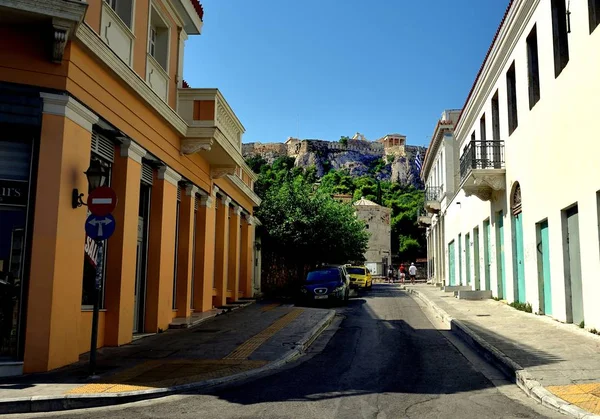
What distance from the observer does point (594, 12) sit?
10.8 m

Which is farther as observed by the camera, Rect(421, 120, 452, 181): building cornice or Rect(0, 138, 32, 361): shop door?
Rect(421, 120, 452, 181): building cornice

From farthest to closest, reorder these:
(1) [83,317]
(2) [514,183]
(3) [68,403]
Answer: (2) [514,183], (1) [83,317], (3) [68,403]

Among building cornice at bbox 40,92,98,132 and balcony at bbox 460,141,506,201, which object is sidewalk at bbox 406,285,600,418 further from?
building cornice at bbox 40,92,98,132

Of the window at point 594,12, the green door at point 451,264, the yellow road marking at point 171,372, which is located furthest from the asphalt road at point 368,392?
the green door at point 451,264

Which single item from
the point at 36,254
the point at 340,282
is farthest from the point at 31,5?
the point at 340,282

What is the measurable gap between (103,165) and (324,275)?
1327 centimetres

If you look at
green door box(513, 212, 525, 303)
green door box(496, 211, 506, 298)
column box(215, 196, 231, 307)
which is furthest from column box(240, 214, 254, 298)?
green door box(513, 212, 525, 303)

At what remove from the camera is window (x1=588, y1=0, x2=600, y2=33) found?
10719mm

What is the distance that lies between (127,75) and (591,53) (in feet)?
29.7

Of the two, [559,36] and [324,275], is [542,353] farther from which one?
[324,275]

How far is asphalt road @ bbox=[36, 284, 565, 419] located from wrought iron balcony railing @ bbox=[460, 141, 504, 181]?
9315mm

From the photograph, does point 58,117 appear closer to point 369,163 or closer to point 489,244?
point 489,244

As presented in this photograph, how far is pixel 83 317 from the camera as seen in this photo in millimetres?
9758

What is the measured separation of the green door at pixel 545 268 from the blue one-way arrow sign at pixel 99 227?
10906 millimetres
